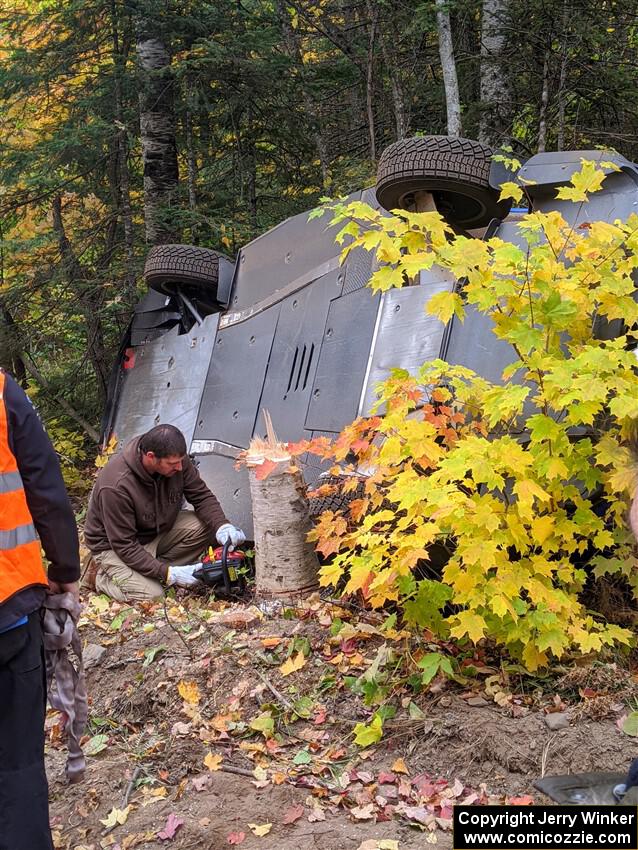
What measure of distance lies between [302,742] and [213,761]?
1.25ft

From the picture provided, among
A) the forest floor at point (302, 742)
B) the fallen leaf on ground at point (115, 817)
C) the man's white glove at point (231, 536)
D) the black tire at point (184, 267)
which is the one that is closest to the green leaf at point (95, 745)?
the forest floor at point (302, 742)

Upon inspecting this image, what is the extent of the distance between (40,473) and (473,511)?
168cm

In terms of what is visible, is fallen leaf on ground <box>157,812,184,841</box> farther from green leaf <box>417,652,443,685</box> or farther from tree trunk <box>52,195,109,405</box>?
tree trunk <box>52,195,109,405</box>

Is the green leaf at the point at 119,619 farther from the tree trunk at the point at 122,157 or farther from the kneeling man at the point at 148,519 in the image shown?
the tree trunk at the point at 122,157

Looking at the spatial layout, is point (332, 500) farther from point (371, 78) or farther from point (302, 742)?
point (371, 78)

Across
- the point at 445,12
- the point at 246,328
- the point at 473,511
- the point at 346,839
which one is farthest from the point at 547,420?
the point at 445,12

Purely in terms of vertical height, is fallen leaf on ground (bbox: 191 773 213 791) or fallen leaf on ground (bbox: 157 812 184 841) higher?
fallen leaf on ground (bbox: 191 773 213 791)

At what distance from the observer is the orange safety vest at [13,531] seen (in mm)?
2408

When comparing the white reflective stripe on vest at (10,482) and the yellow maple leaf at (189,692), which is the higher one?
the white reflective stripe on vest at (10,482)

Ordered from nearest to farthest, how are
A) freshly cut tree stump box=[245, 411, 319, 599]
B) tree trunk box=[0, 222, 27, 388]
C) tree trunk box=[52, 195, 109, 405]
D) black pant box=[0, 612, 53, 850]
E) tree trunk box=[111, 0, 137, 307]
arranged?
black pant box=[0, 612, 53, 850] < freshly cut tree stump box=[245, 411, 319, 599] < tree trunk box=[111, 0, 137, 307] < tree trunk box=[52, 195, 109, 405] < tree trunk box=[0, 222, 27, 388]

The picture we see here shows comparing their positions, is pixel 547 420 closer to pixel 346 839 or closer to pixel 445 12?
pixel 346 839

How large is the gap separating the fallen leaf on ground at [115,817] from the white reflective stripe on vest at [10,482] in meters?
1.37

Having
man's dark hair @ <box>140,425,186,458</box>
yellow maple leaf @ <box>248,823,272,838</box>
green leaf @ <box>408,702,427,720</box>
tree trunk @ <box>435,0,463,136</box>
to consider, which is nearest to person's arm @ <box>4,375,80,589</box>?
yellow maple leaf @ <box>248,823,272,838</box>

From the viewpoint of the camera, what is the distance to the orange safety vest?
2.41 m
